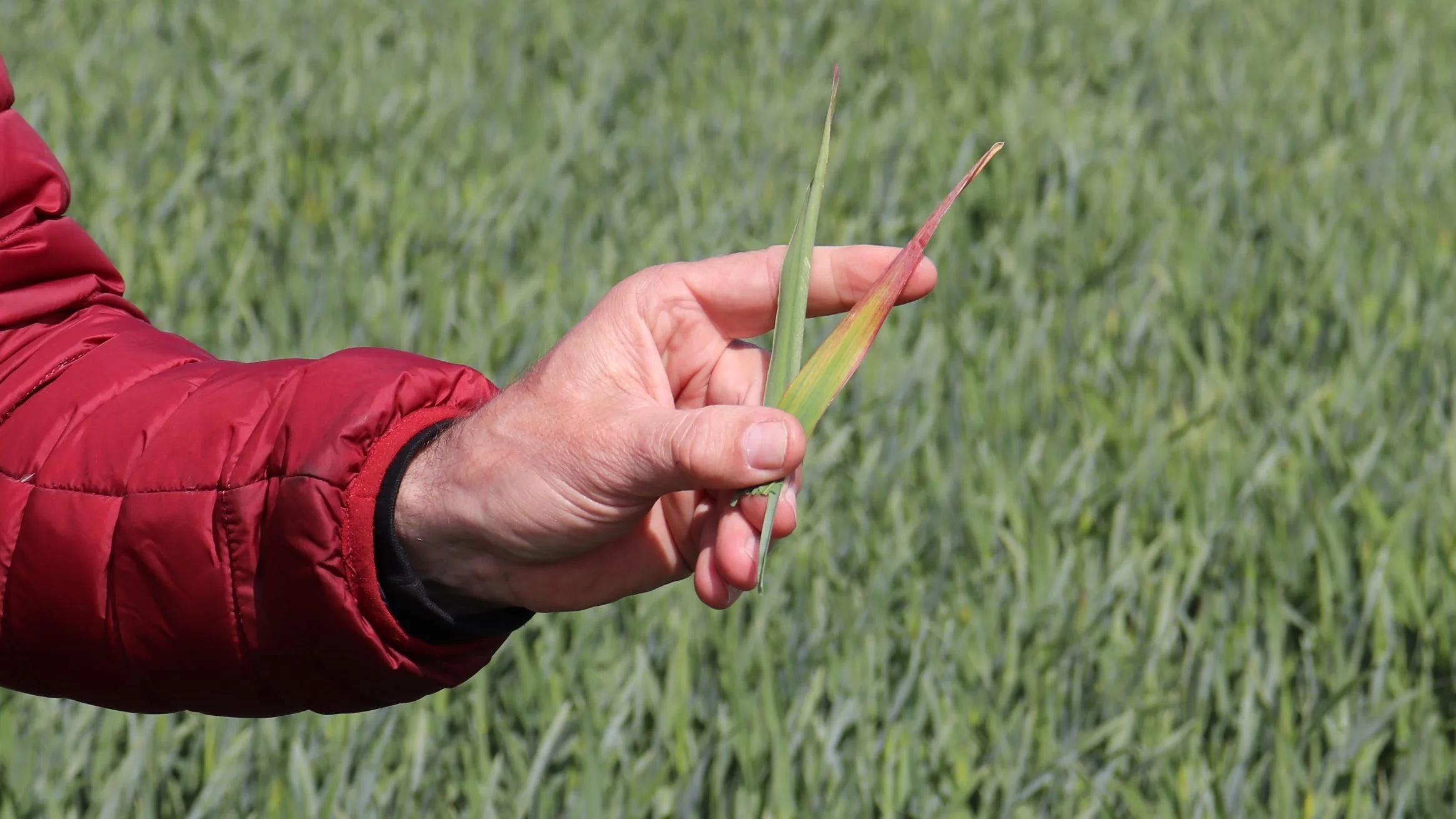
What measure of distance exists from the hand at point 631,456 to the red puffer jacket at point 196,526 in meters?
0.05

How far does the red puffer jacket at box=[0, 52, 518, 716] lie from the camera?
113 cm

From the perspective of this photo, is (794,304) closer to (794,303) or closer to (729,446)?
(794,303)

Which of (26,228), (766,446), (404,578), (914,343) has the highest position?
(26,228)

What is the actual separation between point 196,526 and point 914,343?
2.42m

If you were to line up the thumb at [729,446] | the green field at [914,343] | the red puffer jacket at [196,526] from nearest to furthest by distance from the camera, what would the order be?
the thumb at [729,446]
the red puffer jacket at [196,526]
the green field at [914,343]

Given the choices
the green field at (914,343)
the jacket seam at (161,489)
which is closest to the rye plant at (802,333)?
the jacket seam at (161,489)

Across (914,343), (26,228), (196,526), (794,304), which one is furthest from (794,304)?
(914,343)

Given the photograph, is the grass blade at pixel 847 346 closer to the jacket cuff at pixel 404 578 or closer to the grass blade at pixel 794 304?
the grass blade at pixel 794 304

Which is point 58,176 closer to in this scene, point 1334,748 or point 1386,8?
point 1334,748

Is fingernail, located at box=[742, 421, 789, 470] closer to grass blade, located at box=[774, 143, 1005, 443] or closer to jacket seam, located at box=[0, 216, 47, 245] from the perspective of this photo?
grass blade, located at box=[774, 143, 1005, 443]

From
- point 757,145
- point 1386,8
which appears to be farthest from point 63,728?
point 1386,8

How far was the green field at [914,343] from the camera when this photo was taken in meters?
1.92

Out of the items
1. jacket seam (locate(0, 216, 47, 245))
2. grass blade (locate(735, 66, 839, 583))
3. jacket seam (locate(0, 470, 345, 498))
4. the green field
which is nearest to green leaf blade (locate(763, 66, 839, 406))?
grass blade (locate(735, 66, 839, 583))

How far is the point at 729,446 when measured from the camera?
101cm
